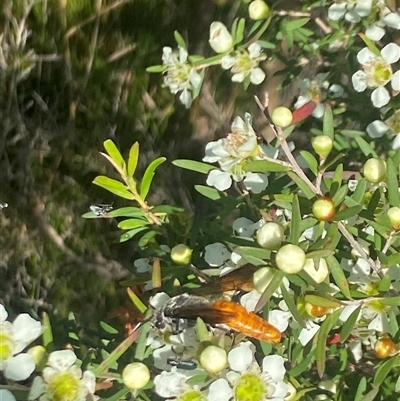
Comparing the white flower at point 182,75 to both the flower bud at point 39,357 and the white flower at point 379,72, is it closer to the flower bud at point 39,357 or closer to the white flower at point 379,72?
the white flower at point 379,72

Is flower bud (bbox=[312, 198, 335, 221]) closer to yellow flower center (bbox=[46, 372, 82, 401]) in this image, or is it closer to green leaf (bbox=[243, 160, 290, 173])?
green leaf (bbox=[243, 160, 290, 173])

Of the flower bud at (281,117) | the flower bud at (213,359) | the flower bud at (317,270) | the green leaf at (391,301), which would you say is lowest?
the flower bud at (213,359)

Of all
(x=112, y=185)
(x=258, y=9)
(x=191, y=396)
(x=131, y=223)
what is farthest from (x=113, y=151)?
(x=258, y=9)

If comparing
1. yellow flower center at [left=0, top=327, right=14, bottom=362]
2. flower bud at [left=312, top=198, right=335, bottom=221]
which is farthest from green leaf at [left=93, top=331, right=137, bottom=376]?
flower bud at [left=312, top=198, right=335, bottom=221]

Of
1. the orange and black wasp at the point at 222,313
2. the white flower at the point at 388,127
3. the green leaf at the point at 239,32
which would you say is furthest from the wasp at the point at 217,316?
the green leaf at the point at 239,32

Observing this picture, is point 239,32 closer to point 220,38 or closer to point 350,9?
point 220,38
